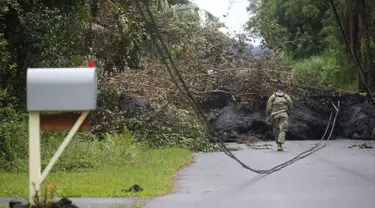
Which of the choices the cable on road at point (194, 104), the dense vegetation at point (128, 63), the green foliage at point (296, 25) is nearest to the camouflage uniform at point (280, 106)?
the cable on road at point (194, 104)

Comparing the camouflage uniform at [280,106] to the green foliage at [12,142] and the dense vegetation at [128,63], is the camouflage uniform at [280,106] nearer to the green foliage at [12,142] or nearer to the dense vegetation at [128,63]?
the dense vegetation at [128,63]

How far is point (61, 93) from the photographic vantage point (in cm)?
759

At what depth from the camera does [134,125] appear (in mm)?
19516

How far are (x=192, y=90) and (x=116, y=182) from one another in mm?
9702

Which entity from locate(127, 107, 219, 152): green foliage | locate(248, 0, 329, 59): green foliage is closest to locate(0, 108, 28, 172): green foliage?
locate(127, 107, 219, 152): green foliage

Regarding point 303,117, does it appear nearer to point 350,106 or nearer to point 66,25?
point 350,106

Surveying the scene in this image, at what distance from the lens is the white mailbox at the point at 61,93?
7.56 meters

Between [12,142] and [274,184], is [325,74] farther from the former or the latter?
[274,184]

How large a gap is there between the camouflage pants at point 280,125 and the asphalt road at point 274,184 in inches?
54.1

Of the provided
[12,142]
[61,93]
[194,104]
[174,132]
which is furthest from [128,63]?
[61,93]

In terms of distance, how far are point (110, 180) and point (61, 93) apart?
4781 millimetres

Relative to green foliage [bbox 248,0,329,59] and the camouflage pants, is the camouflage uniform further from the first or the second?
green foliage [bbox 248,0,329,59]

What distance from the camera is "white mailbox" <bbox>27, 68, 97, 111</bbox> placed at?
24.8 feet

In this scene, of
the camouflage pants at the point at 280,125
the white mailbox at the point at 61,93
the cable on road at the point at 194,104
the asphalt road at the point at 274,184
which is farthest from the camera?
the camouflage pants at the point at 280,125
